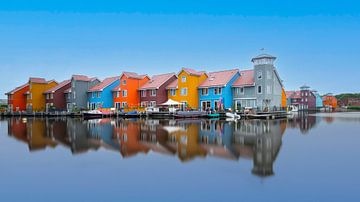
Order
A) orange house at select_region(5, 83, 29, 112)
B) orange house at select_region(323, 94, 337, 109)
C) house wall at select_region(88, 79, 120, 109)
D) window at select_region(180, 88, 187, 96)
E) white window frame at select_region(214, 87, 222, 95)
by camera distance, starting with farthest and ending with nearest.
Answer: orange house at select_region(323, 94, 337, 109) → orange house at select_region(5, 83, 29, 112) → house wall at select_region(88, 79, 120, 109) → window at select_region(180, 88, 187, 96) → white window frame at select_region(214, 87, 222, 95)

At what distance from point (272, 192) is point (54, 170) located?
7273 mm

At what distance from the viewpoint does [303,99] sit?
109625 millimetres

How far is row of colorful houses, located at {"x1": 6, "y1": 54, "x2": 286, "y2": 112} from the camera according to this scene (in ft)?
160

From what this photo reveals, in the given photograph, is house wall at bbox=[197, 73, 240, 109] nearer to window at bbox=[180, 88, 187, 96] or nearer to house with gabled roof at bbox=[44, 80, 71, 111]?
window at bbox=[180, 88, 187, 96]

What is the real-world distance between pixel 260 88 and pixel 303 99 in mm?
69483

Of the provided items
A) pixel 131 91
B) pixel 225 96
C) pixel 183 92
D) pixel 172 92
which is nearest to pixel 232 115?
pixel 225 96

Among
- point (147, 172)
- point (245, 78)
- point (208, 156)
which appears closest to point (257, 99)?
point (245, 78)

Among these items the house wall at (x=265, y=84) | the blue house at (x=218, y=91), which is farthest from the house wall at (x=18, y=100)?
the house wall at (x=265, y=84)

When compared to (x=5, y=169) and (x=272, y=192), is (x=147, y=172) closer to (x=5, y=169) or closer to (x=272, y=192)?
(x=272, y=192)

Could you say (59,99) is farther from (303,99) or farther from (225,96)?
(303,99)

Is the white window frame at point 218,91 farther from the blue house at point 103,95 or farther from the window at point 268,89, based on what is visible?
the blue house at point 103,95

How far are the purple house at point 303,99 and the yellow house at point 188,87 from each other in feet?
219

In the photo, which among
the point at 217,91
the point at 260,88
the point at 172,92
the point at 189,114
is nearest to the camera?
the point at 189,114

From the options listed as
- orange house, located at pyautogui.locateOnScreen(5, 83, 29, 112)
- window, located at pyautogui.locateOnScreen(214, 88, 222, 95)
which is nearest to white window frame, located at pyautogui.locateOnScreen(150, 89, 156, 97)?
window, located at pyautogui.locateOnScreen(214, 88, 222, 95)
